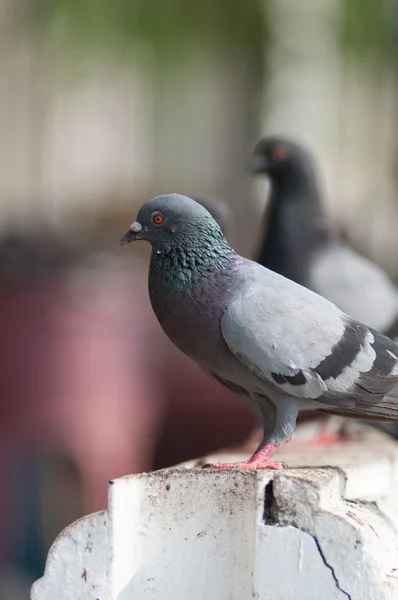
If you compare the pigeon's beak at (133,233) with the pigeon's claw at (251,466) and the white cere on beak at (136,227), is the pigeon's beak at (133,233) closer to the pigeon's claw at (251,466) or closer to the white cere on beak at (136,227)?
the white cere on beak at (136,227)

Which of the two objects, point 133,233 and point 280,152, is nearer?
point 133,233

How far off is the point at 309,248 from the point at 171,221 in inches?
121

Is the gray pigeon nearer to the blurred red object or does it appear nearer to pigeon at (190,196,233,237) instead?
pigeon at (190,196,233,237)

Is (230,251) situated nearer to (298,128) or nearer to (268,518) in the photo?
(268,518)

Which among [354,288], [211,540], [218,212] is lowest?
[211,540]

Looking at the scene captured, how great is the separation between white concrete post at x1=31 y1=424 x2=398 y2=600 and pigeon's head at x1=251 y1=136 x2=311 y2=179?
4.12 metres

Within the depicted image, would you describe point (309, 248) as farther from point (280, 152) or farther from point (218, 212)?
point (218, 212)

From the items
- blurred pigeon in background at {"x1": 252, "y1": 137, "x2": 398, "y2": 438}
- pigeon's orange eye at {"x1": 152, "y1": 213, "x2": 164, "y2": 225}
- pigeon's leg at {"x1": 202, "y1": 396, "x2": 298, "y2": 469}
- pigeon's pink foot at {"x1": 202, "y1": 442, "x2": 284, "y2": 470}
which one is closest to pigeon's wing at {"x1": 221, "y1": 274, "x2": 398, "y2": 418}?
pigeon's leg at {"x1": 202, "y1": 396, "x2": 298, "y2": 469}

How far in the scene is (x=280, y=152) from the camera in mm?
7688

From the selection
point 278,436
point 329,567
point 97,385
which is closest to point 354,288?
point 278,436

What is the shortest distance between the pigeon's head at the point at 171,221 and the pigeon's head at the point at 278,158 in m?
3.42

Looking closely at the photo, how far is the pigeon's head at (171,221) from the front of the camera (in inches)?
167

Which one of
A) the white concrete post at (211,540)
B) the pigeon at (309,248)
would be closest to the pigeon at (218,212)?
the pigeon at (309,248)

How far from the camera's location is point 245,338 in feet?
13.3
